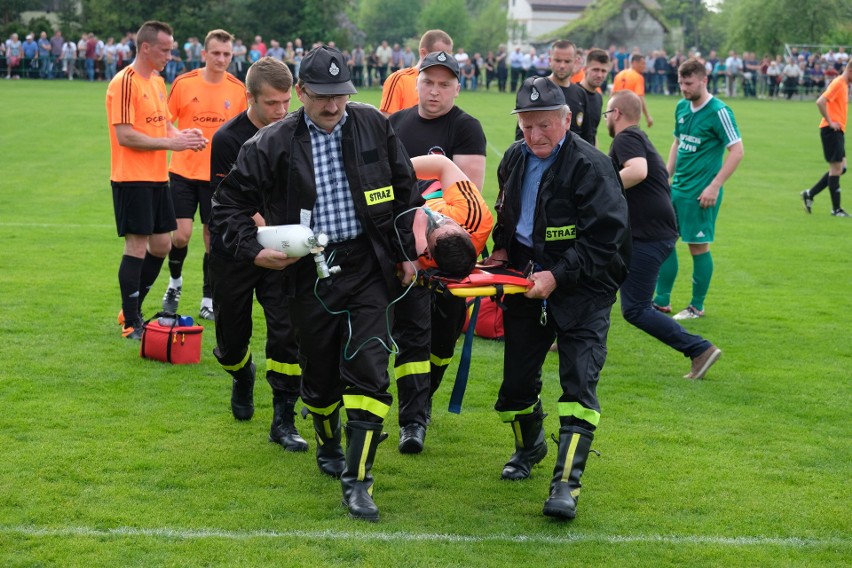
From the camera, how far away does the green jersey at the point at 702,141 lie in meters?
10.4

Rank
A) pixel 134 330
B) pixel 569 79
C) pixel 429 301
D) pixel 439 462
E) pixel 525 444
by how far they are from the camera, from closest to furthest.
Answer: pixel 525 444 < pixel 439 462 < pixel 429 301 < pixel 134 330 < pixel 569 79

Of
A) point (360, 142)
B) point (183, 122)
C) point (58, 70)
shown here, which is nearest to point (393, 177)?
point (360, 142)

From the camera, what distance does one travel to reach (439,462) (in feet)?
21.8

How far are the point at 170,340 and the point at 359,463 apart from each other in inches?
133

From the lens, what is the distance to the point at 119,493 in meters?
5.89

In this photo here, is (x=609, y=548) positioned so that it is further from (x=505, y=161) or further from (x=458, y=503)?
(x=505, y=161)

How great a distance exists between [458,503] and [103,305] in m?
5.77

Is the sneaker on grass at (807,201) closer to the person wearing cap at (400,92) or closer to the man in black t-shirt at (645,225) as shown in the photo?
the man in black t-shirt at (645,225)

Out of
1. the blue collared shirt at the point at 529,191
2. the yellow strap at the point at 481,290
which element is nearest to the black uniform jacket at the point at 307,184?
the yellow strap at the point at 481,290

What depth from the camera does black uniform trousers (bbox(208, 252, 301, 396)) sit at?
683 centimetres

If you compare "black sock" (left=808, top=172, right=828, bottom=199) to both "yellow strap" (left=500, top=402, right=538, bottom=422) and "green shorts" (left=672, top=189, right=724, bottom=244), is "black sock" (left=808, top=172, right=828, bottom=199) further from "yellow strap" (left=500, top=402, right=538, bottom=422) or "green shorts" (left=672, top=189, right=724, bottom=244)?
"yellow strap" (left=500, top=402, right=538, bottom=422)

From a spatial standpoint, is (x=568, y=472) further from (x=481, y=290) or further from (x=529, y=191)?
(x=529, y=191)

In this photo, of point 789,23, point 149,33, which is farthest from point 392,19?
point 149,33

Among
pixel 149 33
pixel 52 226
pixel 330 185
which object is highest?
pixel 149 33
